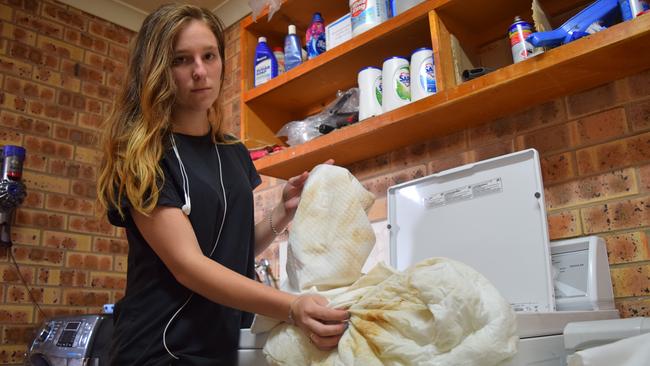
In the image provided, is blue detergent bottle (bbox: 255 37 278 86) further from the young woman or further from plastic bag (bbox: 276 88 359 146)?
the young woman

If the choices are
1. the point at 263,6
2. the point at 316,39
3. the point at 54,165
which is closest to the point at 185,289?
the point at 316,39

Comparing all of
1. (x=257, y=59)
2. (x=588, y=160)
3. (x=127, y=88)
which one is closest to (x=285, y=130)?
(x=257, y=59)

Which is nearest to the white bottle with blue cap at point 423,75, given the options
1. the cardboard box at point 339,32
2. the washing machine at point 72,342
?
the cardboard box at point 339,32

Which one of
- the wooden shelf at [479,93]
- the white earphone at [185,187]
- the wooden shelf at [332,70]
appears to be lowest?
the white earphone at [185,187]

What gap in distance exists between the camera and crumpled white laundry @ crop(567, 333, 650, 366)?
69 cm

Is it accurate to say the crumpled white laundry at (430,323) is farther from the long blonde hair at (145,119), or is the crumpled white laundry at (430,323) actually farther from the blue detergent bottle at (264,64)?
the blue detergent bottle at (264,64)

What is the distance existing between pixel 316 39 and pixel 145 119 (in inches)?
38.2

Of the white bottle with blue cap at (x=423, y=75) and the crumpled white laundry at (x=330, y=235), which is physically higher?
the white bottle with blue cap at (x=423, y=75)

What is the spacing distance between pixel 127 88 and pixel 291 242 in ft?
1.77

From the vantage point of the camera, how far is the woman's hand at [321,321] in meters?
0.74

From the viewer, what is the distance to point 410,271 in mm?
727

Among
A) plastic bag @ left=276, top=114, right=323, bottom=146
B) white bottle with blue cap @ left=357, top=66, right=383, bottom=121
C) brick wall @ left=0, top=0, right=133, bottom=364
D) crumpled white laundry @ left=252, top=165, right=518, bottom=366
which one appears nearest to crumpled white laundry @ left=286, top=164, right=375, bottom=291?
crumpled white laundry @ left=252, top=165, right=518, bottom=366

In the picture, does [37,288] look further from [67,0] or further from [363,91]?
[363,91]

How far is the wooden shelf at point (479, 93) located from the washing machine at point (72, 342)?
2.56 feet
